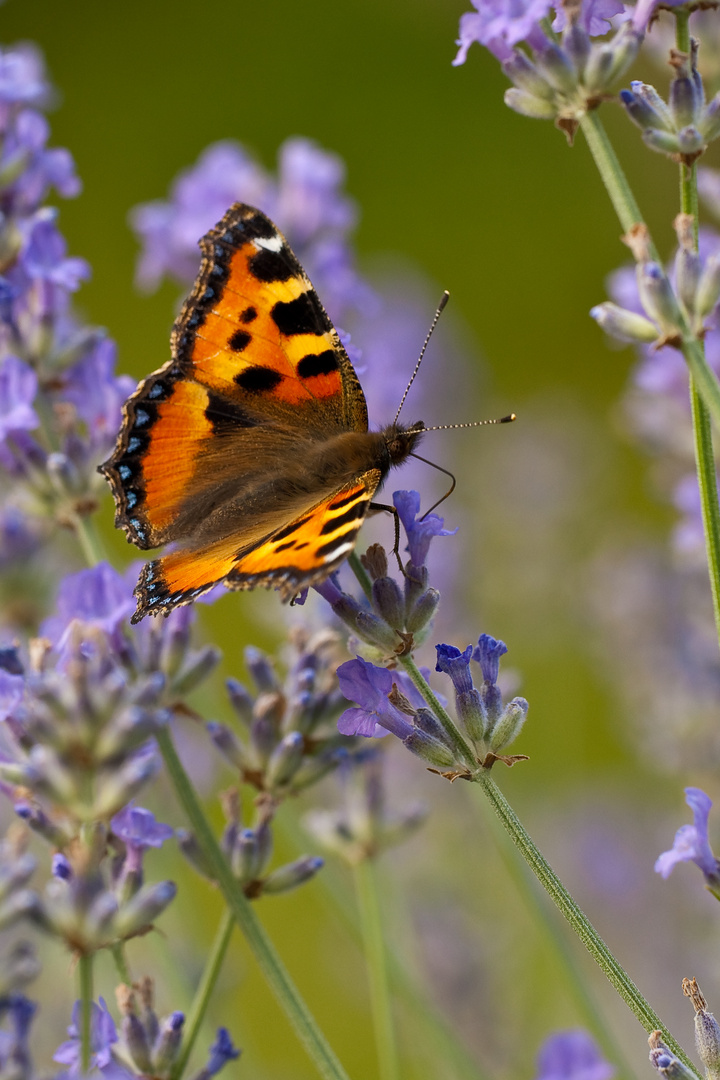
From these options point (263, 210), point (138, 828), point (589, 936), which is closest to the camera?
point (589, 936)

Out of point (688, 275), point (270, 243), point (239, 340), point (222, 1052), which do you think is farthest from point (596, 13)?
point (222, 1052)

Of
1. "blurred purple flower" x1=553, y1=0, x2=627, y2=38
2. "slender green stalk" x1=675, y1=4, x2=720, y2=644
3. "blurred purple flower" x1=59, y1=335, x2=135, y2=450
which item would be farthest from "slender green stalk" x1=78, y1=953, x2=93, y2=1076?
"blurred purple flower" x1=553, y1=0, x2=627, y2=38

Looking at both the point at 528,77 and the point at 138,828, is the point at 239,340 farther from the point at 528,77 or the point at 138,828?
the point at 138,828

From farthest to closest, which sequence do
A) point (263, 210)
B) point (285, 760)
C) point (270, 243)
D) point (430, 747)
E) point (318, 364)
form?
1. point (263, 210)
2. point (318, 364)
3. point (270, 243)
4. point (285, 760)
5. point (430, 747)

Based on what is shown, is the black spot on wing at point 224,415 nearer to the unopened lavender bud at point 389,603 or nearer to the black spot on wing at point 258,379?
the black spot on wing at point 258,379

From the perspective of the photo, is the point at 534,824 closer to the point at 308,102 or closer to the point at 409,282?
the point at 409,282

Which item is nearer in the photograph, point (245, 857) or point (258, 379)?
point (245, 857)

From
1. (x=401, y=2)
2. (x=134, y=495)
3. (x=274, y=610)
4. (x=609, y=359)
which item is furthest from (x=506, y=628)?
(x=401, y=2)

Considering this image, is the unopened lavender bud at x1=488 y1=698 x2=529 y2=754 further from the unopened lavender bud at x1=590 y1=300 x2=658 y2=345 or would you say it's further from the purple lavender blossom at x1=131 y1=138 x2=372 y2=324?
the purple lavender blossom at x1=131 y1=138 x2=372 y2=324
